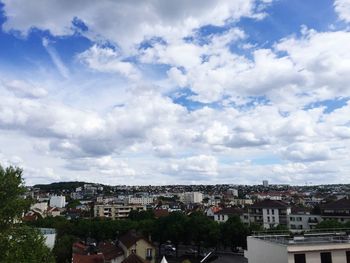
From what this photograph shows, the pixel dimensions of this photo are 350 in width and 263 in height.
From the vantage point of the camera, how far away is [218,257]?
87.4 meters

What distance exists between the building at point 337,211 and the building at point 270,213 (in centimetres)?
1059

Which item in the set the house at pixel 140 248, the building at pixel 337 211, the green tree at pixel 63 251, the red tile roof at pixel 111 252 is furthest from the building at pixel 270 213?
the green tree at pixel 63 251

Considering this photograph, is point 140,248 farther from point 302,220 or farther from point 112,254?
point 302,220

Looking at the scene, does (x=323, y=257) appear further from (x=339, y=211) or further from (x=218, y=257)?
(x=339, y=211)

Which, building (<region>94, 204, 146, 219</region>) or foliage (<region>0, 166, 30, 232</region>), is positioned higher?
building (<region>94, 204, 146, 219</region>)

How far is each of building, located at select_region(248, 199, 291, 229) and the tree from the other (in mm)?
82368

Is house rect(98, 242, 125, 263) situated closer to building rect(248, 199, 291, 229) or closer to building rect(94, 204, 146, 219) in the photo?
building rect(248, 199, 291, 229)

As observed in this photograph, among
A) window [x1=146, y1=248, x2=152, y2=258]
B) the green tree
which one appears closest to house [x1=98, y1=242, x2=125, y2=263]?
window [x1=146, y1=248, x2=152, y2=258]

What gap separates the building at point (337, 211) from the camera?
302 feet

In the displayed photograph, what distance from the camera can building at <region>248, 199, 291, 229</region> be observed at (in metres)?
107

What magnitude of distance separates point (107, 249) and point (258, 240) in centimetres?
4755

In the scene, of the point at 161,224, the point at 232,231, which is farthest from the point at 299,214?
the point at 161,224

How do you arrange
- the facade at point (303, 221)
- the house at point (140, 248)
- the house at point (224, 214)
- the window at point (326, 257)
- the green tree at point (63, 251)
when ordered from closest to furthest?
the window at point (326, 257) → the green tree at point (63, 251) → the house at point (140, 248) → the facade at point (303, 221) → the house at point (224, 214)

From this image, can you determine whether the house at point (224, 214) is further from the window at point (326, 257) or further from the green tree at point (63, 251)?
the window at point (326, 257)
